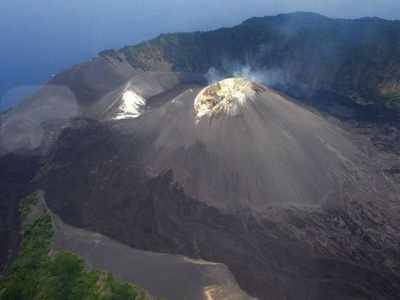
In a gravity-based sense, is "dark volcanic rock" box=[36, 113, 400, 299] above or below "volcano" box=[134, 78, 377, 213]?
below

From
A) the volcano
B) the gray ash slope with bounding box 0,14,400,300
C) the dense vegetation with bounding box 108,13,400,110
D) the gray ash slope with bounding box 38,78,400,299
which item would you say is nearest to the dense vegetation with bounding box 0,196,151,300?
the gray ash slope with bounding box 0,14,400,300

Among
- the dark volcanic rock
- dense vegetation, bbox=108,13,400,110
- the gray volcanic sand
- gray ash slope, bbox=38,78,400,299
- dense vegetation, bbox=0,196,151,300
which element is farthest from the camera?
dense vegetation, bbox=108,13,400,110

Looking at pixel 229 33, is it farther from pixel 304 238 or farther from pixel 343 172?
pixel 304 238

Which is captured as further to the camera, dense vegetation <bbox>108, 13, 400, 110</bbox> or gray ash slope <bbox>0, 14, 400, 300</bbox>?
dense vegetation <bbox>108, 13, 400, 110</bbox>

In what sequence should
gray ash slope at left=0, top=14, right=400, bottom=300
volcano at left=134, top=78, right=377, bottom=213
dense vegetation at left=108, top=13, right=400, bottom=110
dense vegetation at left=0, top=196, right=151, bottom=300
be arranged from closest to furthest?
dense vegetation at left=0, top=196, right=151, bottom=300 → gray ash slope at left=0, top=14, right=400, bottom=300 → volcano at left=134, top=78, right=377, bottom=213 → dense vegetation at left=108, top=13, right=400, bottom=110

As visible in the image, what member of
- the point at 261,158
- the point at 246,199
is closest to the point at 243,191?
the point at 246,199

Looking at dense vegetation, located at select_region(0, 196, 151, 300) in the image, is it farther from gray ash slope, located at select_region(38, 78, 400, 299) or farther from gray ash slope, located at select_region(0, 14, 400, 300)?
gray ash slope, located at select_region(38, 78, 400, 299)

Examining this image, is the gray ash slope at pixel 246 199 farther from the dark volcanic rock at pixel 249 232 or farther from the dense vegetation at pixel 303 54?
the dense vegetation at pixel 303 54
